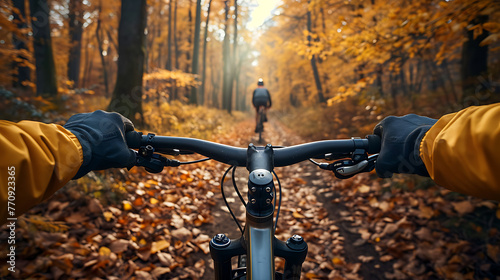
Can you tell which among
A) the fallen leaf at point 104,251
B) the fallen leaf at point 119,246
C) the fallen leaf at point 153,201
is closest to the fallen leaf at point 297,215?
the fallen leaf at point 153,201

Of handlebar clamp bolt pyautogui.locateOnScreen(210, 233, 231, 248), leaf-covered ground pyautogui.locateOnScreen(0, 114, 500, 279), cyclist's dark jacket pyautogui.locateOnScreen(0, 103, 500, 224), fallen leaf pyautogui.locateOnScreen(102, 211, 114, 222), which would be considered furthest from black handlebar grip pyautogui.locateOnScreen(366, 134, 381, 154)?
fallen leaf pyautogui.locateOnScreen(102, 211, 114, 222)

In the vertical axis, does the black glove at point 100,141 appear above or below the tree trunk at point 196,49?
below

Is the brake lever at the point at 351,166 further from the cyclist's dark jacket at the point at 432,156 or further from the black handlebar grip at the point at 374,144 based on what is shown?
the cyclist's dark jacket at the point at 432,156

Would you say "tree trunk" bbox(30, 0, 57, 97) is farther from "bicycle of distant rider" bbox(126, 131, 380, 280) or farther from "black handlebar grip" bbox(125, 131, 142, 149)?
"bicycle of distant rider" bbox(126, 131, 380, 280)

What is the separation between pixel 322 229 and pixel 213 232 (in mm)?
1639

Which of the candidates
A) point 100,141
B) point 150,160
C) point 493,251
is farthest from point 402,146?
point 493,251

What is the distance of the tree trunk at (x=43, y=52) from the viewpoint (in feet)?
25.8

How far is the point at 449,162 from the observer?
2.76 feet

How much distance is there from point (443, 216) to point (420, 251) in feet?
2.44

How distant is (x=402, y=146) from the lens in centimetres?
116

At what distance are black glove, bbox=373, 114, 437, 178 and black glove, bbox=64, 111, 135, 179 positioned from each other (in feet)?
4.34

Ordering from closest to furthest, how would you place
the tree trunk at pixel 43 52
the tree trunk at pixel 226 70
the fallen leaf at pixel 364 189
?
the fallen leaf at pixel 364 189 < the tree trunk at pixel 43 52 < the tree trunk at pixel 226 70

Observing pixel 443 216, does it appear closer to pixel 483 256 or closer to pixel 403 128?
pixel 483 256

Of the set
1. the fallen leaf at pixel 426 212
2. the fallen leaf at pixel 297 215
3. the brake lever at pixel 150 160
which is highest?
the brake lever at pixel 150 160
